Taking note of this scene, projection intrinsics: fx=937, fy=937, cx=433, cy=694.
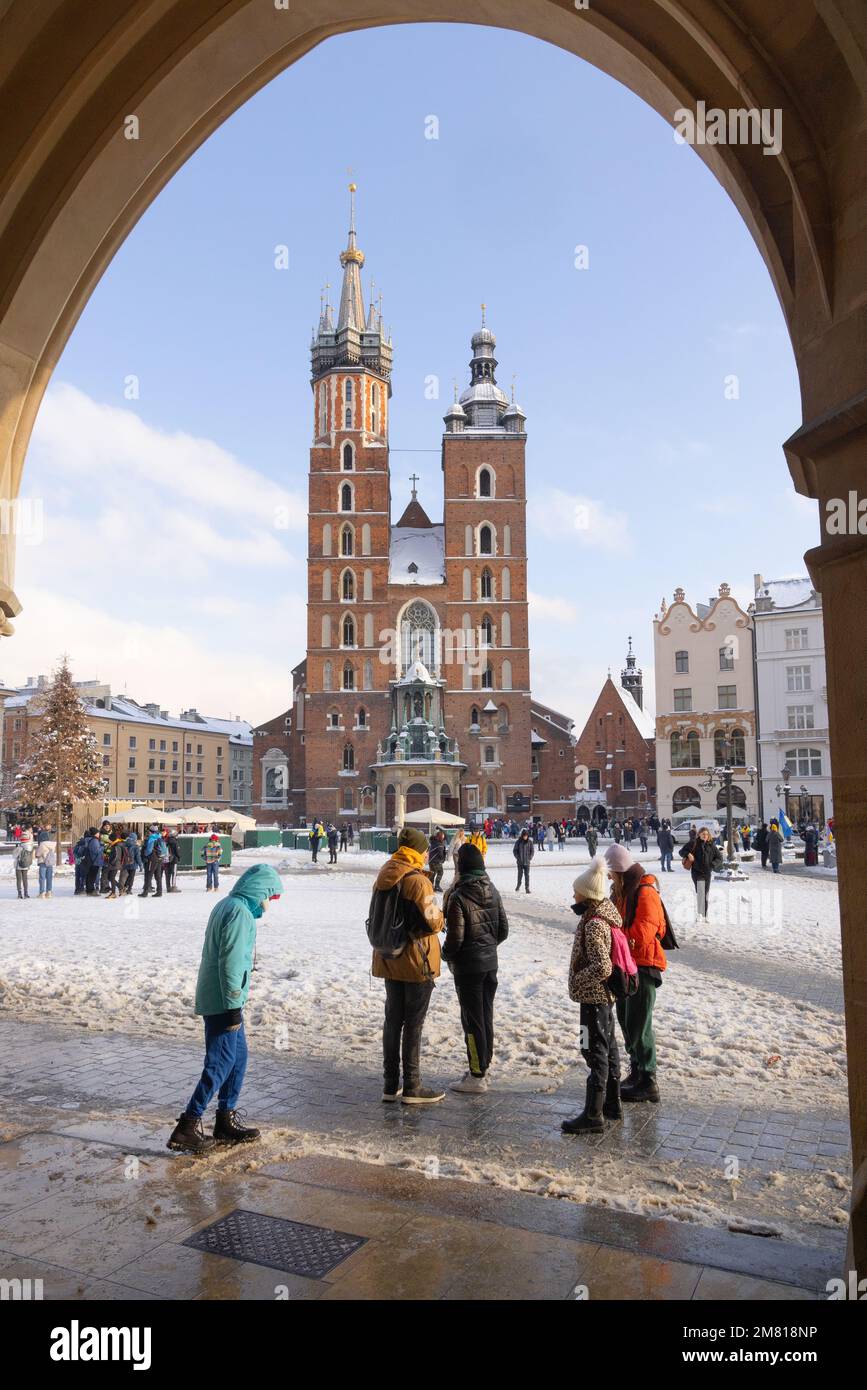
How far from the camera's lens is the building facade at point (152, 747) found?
83375mm

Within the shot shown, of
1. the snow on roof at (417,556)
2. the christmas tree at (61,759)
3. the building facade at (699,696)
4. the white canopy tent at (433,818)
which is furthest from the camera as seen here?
the snow on roof at (417,556)

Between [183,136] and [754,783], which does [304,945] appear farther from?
[754,783]

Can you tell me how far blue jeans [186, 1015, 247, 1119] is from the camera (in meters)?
5.19

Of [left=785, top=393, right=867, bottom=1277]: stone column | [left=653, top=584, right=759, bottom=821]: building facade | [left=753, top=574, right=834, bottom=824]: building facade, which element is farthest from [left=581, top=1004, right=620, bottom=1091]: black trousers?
[left=653, top=584, right=759, bottom=821]: building facade

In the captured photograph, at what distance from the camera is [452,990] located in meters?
10.1

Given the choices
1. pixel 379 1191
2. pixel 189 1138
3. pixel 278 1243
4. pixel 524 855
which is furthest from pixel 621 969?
pixel 524 855

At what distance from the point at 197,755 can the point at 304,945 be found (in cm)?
8416

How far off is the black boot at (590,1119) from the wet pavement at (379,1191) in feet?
0.28

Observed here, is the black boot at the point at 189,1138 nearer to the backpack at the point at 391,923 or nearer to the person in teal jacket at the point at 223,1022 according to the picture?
the person in teal jacket at the point at 223,1022

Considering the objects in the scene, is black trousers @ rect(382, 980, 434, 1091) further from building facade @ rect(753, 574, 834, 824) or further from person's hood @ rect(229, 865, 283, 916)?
building facade @ rect(753, 574, 834, 824)

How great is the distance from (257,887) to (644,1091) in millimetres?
2985

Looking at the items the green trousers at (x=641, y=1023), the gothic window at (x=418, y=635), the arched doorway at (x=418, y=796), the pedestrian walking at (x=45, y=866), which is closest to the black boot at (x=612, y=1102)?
the green trousers at (x=641, y=1023)

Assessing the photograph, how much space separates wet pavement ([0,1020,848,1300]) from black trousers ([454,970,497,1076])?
0.26m
